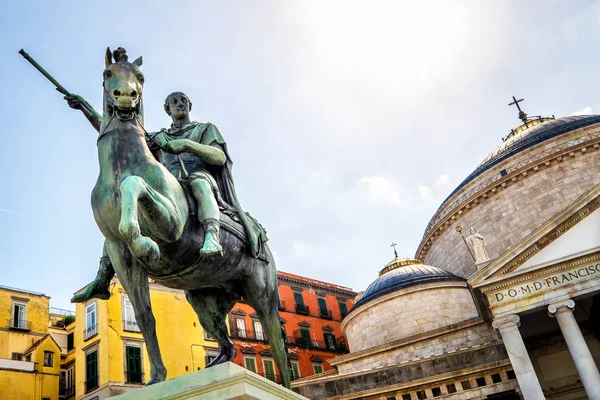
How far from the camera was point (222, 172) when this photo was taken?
5.89 meters

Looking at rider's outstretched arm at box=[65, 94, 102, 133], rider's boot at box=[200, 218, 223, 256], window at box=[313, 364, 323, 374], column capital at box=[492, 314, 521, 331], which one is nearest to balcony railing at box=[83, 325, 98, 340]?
window at box=[313, 364, 323, 374]

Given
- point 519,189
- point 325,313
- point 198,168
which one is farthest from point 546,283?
point 325,313

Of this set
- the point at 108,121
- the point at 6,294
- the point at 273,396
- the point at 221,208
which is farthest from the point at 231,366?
the point at 6,294

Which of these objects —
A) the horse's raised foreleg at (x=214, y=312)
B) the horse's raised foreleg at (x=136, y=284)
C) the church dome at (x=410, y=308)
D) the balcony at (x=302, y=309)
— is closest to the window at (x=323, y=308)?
the balcony at (x=302, y=309)

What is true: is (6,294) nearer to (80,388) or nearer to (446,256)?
(80,388)

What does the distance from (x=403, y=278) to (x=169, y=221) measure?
115ft

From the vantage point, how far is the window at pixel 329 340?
160 feet

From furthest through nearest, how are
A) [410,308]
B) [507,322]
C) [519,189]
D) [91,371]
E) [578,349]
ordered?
[519,189], [410,308], [91,371], [507,322], [578,349]

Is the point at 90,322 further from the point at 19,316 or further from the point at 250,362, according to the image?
the point at 250,362

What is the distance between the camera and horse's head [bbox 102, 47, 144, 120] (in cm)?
490

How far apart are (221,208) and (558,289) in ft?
71.2

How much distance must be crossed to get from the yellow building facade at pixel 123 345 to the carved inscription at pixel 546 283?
18129 millimetres

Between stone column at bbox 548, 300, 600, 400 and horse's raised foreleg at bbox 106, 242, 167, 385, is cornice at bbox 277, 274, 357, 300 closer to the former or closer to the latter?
stone column at bbox 548, 300, 600, 400

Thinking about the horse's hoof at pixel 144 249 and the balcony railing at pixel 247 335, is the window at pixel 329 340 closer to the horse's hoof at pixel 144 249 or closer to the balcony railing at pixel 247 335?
the balcony railing at pixel 247 335
